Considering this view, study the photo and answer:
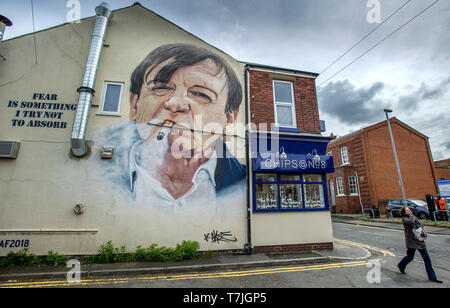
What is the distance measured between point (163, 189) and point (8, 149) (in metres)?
5.19

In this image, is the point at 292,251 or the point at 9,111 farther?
the point at 292,251

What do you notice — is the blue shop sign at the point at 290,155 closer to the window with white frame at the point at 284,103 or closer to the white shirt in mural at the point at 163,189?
the window with white frame at the point at 284,103

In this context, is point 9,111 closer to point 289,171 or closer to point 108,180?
point 108,180

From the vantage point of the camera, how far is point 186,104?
8.25m

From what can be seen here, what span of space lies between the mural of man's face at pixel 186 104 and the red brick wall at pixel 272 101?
116 centimetres

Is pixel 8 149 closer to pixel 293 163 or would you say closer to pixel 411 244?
pixel 293 163

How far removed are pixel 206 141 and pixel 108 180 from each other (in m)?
3.73

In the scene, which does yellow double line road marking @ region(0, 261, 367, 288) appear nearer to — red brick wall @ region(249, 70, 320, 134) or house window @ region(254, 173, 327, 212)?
house window @ region(254, 173, 327, 212)

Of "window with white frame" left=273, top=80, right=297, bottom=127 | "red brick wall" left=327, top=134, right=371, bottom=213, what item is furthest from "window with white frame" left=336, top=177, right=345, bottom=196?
"window with white frame" left=273, top=80, right=297, bottom=127

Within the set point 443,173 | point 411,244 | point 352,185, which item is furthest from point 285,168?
point 443,173

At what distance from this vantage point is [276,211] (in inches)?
319
